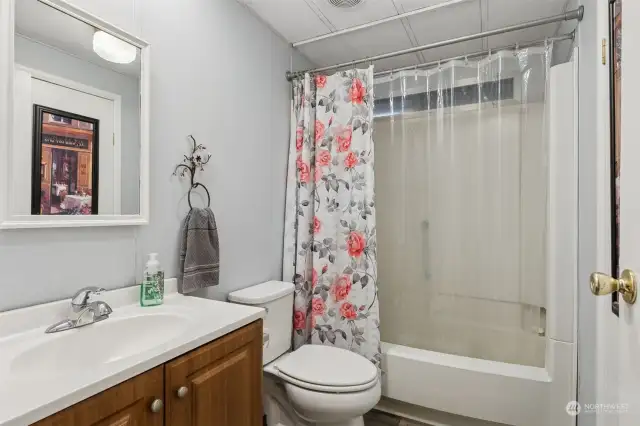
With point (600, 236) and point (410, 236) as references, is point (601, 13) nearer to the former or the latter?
point (600, 236)

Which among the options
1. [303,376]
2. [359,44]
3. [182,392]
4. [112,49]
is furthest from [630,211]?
[359,44]

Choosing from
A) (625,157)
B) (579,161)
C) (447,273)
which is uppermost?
(579,161)

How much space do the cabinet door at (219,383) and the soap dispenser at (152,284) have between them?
0.38 metres

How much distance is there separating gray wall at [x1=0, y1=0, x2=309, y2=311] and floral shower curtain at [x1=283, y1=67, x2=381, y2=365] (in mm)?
136

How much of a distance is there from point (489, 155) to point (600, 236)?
1114mm

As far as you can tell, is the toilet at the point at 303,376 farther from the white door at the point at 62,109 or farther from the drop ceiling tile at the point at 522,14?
A: the drop ceiling tile at the point at 522,14

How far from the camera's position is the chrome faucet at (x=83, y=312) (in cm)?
101

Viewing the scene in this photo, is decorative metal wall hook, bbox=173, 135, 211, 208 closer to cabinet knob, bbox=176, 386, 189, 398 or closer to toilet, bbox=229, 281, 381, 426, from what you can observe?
toilet, bbox=229, 281, 381, 426

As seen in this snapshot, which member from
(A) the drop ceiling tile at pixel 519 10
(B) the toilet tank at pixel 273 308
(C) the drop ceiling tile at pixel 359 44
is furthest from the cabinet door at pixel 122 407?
(A) the drop ceiling tile at pixel 519 10

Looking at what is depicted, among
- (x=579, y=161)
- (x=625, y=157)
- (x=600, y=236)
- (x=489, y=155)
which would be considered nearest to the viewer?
(x=625, y=157)

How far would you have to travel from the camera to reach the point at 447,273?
2068 millimetres

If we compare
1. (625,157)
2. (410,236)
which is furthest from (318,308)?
(625,157)

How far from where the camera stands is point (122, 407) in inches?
30.0

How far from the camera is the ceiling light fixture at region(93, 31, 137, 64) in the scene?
119 cm
